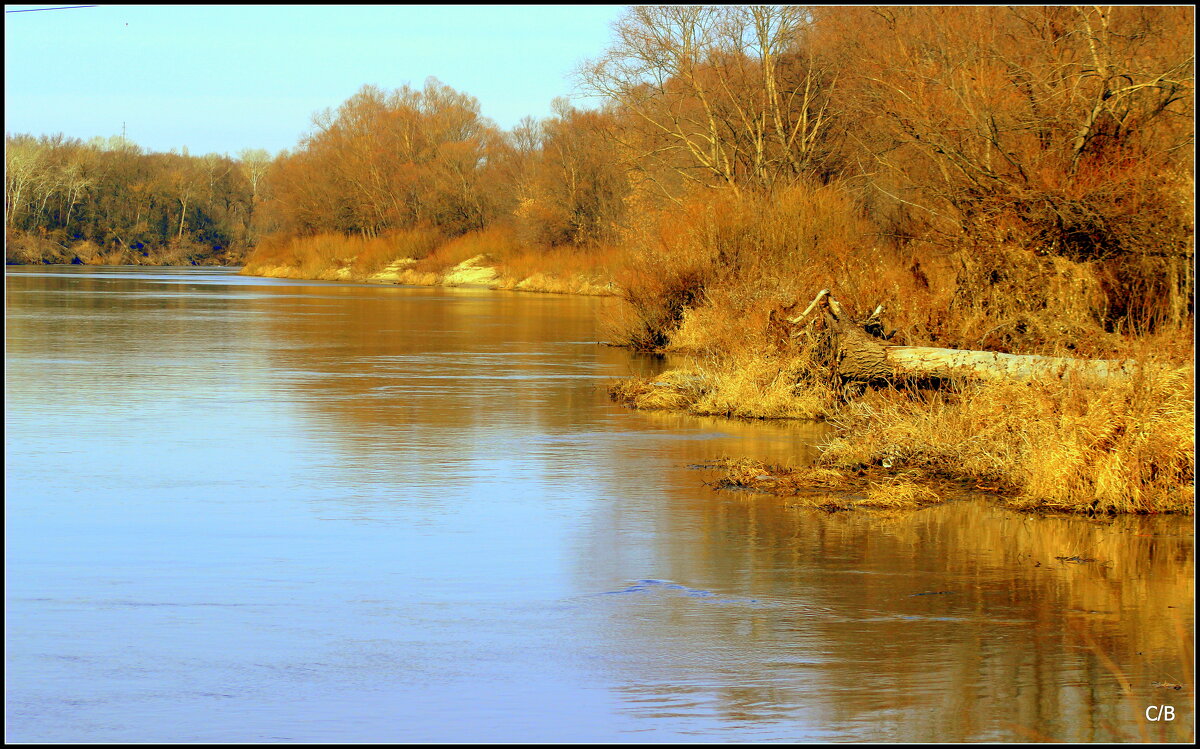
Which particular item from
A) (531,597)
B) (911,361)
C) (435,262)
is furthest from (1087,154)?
(435,262)

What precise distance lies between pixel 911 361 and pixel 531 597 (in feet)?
31.9

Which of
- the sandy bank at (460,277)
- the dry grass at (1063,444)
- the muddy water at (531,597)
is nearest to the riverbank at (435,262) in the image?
the sandy bank at (460,277)

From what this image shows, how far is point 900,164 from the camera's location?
1422 inches

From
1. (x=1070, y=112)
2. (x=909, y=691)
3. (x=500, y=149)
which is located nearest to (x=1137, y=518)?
(x=909, y=691)

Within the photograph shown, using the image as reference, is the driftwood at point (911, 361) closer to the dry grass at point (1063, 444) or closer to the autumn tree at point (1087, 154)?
the dry grass at point (1063, 444)

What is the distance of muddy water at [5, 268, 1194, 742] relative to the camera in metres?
6.91

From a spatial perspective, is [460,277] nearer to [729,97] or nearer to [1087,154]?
[729,97]

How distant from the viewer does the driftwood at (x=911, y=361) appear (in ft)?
48.8

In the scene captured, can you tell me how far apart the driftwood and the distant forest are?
2525 mm

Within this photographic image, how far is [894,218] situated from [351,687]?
29997 millimetres

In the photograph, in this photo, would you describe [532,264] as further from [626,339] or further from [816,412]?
[816,412]

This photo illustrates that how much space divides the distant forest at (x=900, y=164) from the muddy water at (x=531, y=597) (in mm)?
4520

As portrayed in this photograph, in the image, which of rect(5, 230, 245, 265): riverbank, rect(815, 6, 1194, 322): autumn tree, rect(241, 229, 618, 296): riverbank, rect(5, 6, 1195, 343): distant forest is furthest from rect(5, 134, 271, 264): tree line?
rect(815, 6, 1194, 322): autumn tree

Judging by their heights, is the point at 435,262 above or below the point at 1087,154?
above
